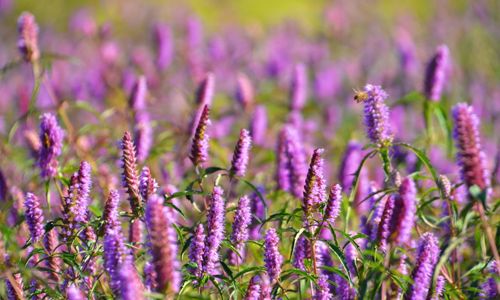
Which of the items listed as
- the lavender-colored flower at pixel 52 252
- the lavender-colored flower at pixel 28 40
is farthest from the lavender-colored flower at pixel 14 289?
the lavender-colored flower at pixel 28 40

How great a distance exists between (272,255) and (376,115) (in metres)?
0.80

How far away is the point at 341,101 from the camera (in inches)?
360

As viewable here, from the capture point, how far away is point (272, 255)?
8.21ft

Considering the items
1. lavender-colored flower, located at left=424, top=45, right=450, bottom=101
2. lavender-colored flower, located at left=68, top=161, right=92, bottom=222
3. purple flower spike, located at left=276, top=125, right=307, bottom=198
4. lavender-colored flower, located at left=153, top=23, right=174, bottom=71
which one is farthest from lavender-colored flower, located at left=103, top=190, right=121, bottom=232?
lavender-colored flower, located at left=153, top=23, right=174, bottom=71

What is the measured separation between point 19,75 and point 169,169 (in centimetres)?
690

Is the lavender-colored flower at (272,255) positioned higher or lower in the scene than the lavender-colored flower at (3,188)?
lower

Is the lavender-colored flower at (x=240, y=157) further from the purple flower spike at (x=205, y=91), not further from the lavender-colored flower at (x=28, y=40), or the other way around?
the lavender-colored flower at (x=28, y=40)

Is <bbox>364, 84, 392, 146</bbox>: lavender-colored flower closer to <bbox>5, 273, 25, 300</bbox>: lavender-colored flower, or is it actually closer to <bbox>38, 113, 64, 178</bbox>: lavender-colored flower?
<bbox>38, 113, 64, 178</bbox>: lavender-colored flower

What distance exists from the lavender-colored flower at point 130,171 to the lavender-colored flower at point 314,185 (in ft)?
2.05

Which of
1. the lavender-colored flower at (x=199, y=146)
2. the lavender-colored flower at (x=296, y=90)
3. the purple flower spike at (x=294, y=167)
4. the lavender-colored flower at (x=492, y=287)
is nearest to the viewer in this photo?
the lavender-colored flower at (x=492, y=287)

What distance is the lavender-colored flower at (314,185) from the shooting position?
2.48 m

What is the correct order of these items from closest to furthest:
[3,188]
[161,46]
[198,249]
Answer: [198,249] → [3,188] → [161,46]

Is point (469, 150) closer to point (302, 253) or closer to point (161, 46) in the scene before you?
point (302, 253)

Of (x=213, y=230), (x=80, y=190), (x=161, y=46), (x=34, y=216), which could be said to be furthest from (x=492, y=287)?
(x=161, y=46)
